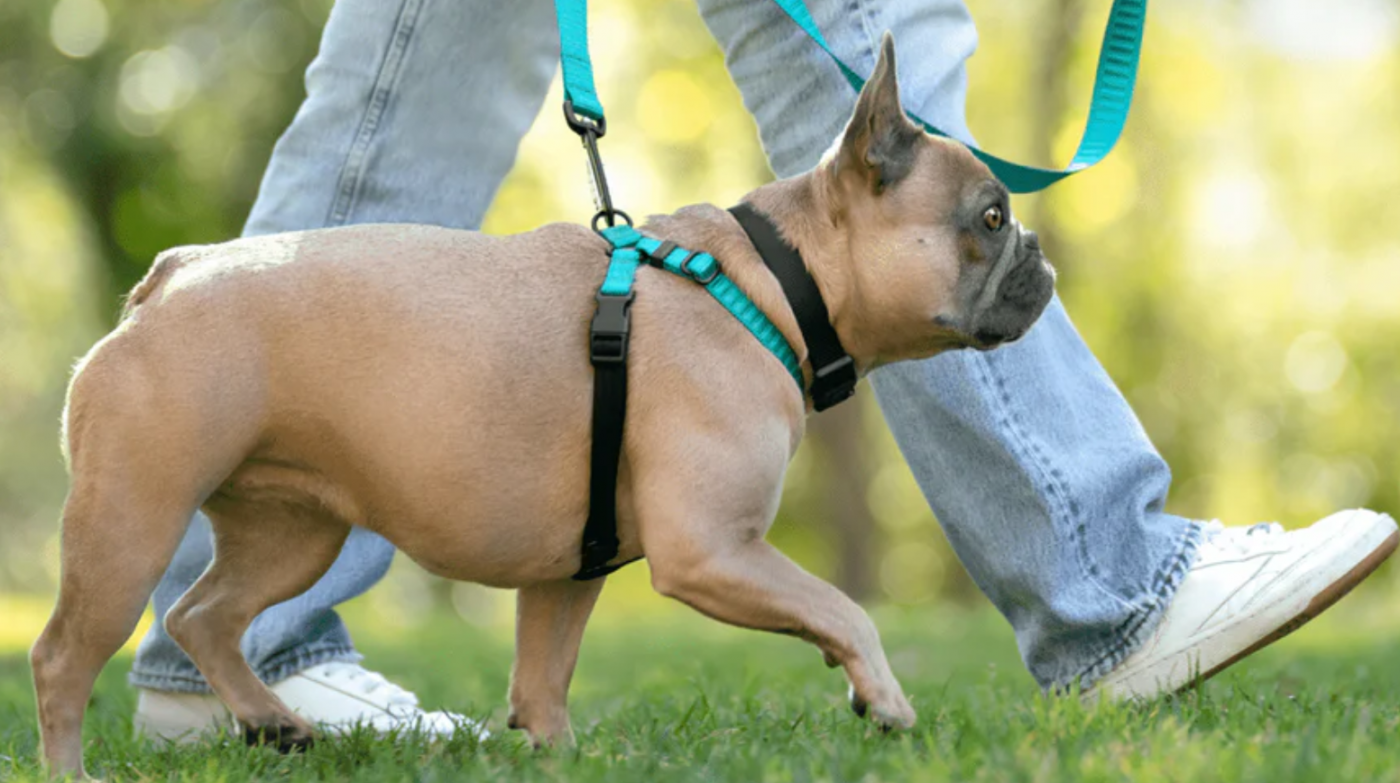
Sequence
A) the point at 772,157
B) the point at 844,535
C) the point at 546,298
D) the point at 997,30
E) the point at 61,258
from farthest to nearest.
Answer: the point at 61,258 → the point at 997,30 → the point at 844,535 → the point at 772,157 → the point at 546,298

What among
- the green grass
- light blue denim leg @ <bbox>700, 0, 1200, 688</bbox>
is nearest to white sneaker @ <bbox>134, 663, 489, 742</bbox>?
the green grass

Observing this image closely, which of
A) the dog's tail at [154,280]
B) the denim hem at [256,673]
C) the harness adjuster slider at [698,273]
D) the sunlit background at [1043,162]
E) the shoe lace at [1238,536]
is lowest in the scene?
the sunlit background at [1043,162]

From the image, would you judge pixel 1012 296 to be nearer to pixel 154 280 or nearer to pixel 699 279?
pixel 699 279

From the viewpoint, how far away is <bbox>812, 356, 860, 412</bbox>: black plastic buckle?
3.65 m

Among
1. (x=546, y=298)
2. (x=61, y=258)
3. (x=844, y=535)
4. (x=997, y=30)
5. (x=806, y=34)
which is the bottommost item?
(x=844, y=535)

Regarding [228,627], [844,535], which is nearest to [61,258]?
[844,535]

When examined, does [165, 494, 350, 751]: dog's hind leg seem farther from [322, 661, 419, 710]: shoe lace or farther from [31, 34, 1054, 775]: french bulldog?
[322, 661, 419, 710]: shoe lace

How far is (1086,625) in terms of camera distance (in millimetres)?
3949

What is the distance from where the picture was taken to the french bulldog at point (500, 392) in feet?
10.7

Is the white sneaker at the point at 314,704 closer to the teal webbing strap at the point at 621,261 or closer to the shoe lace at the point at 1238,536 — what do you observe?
the teal webbing strap at the point at 621,261

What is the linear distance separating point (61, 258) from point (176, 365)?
72.6 feet

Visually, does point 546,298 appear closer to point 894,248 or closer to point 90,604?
point 894,248

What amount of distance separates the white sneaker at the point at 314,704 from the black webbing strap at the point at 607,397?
104 centimetres

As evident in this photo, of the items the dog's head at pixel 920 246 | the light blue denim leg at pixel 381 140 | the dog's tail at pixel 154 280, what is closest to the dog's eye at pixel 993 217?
the dog's head at pixel 920 246
